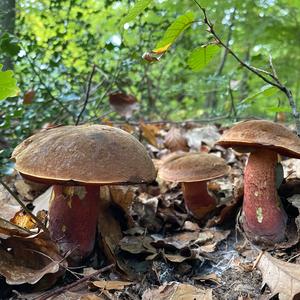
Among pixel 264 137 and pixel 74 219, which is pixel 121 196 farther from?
pixel 264 137

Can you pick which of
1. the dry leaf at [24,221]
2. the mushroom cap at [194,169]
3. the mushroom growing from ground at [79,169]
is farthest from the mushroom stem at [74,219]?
the mushroom cap at [194,169]

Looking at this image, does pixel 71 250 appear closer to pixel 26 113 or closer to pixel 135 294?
pixel 135 294

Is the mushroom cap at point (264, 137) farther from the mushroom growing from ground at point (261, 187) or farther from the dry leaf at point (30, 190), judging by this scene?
the dry leaf at point (30, 190)

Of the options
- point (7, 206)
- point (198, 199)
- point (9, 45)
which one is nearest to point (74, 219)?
point (7, 206)

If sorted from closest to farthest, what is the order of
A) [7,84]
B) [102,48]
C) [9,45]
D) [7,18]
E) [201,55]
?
[7,84], [201,55], [9,45], [7,18], [102,48]

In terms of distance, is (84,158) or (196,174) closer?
(84,158)
